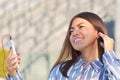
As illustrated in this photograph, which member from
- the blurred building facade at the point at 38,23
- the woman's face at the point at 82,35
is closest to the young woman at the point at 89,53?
the woman's face at the point at 82,35

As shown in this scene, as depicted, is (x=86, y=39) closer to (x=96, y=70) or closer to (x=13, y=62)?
(x=96, y=70)

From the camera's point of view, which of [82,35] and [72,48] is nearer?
[82,35]

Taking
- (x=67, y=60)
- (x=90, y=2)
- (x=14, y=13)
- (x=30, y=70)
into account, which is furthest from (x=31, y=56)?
(x=67, y=60)

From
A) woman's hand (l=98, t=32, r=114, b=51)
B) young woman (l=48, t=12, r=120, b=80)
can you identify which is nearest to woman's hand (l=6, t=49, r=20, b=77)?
young woman (l=48, t=12, r=120, b=80)

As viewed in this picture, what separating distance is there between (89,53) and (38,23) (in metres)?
1.41

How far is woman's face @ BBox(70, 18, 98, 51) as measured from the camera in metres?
1.34

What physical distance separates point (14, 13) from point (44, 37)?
1.07ft

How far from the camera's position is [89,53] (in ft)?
4.52

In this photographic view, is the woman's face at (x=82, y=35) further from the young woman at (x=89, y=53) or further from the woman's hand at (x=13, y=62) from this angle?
the woman's hand at (x=13, y=62)

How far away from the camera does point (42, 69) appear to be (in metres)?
2.80

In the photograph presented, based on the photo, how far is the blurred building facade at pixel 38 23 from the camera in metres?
2.73

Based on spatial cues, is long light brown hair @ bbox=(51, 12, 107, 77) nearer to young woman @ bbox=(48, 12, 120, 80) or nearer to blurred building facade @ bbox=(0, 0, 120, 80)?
young woman @ bbox=(48, 12, 120, 80)

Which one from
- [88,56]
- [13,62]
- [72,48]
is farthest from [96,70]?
[13,62]

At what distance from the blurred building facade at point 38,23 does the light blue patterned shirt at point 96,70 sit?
133 centimetres
